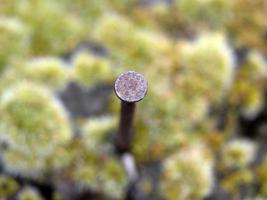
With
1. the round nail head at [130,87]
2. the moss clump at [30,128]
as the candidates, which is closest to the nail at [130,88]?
the round nail head at [130,87]

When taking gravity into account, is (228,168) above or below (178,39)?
below

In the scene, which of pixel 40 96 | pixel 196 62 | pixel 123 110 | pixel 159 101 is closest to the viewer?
pixel 123 110

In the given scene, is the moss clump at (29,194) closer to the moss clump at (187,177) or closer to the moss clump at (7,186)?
the moss clump at (7,186)

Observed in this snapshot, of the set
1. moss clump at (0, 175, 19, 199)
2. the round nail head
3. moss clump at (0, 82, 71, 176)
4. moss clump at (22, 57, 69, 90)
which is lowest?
the round nail head

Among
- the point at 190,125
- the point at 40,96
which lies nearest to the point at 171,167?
the point at 190,125

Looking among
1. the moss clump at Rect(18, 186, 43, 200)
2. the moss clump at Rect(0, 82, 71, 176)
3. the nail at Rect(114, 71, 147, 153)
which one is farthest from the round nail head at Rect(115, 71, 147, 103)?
the moss clump at Rect(18, 186, 43, 200)

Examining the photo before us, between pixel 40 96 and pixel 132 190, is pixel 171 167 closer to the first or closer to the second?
pixel 132 190

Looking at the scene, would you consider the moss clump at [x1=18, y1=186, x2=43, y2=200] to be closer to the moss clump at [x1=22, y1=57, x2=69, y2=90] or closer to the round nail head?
the moss clump at [x1=22, y1=57, x2=69, y2=90]
